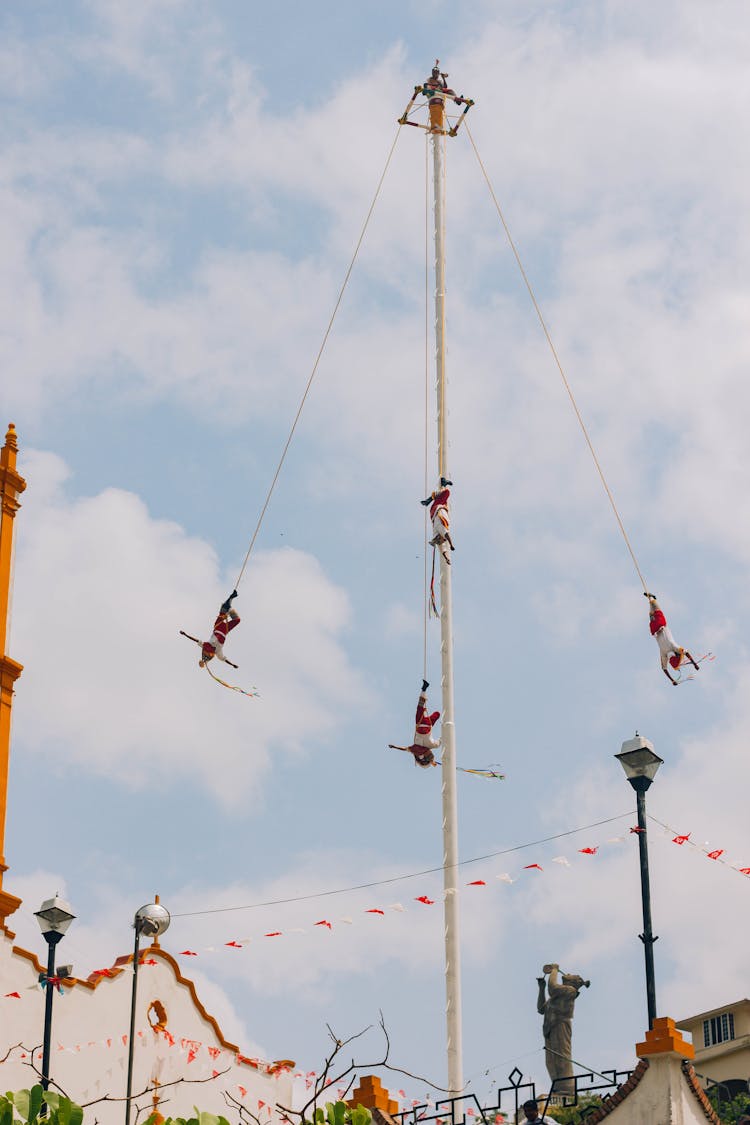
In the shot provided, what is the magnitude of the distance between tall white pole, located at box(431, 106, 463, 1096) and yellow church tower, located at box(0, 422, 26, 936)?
11.3 m

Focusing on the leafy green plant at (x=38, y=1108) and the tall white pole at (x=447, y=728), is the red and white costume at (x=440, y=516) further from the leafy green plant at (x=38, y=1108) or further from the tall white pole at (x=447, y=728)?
the leafy green plant at (x=38, y=1108)

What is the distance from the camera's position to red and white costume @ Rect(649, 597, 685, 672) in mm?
23109

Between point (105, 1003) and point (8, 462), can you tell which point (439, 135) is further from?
point (105, 1003)

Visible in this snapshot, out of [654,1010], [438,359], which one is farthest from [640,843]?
[438,359]

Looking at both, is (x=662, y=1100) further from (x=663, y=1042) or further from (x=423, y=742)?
(x=423, y=742)

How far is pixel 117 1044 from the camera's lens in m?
30.1

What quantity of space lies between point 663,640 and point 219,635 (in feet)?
21.4

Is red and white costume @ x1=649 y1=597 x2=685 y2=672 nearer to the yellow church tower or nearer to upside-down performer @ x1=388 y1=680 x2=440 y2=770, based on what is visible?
upside-down performer @ x1=388 y1=680 x2=440 y2=770

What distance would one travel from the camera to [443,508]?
81.8ft

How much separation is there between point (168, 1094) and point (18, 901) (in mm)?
4506

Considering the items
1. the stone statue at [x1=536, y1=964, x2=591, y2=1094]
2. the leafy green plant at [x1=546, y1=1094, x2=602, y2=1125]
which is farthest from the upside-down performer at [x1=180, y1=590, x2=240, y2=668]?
the stone statue at [x1=536, y1=964, x2=591, y2=1094]

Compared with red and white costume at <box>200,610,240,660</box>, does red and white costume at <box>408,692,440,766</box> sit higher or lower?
lower

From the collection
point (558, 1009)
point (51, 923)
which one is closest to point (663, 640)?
point (51, 923)

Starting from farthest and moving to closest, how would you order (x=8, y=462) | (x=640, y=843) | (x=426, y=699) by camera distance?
1. (x=8, y=462)
2. (x=426, y=699)
3. (x=640, y=843)
